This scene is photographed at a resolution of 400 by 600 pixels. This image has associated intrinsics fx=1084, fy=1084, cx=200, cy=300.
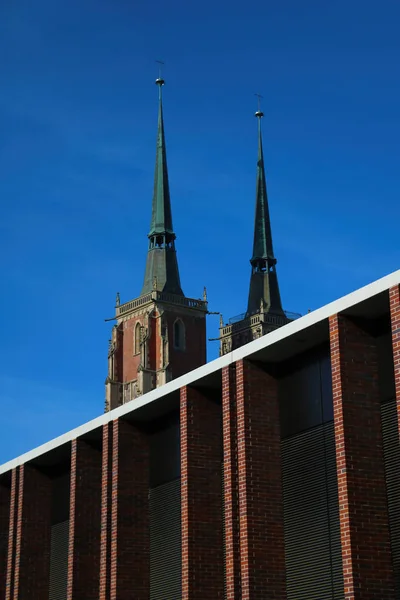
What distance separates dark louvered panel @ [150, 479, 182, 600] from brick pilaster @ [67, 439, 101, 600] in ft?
7.81

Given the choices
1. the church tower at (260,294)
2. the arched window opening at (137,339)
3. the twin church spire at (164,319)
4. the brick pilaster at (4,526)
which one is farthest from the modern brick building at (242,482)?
the church tower at (260,294)

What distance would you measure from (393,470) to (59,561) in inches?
597

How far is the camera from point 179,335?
4313 inches

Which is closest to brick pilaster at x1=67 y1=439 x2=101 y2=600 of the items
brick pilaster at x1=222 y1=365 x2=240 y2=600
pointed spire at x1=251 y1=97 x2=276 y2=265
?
brick pilaster at x1=222 y1=365 x2=240 y2=600

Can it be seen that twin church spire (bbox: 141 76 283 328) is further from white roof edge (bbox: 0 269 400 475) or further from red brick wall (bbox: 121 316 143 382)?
white roof edge (bbox: 0 269 400 475)

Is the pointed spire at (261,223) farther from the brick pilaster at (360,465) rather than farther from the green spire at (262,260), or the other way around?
the brick pilaster at (360,465)

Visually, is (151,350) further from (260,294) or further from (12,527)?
(12,527)

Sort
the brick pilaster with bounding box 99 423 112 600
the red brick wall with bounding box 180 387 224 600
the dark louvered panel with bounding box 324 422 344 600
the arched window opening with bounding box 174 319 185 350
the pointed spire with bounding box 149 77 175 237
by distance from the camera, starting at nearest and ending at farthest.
→ the dark louvered panel with bounding box 324 422 344 600, the red brick wall with bounding box 180 387 224 600, the brick pilaster with bounding box 99 423 112 600, the arched window opening with bounding box 174 319 185 350, the pointed spire with bounding box 149 77 175 237

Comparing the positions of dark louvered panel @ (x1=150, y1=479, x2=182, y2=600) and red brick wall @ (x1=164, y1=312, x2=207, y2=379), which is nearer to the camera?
dark louvered panel @ (x1=150, y1=479, x2=182, y2=600)

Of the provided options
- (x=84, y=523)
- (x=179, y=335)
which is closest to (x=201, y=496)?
(x=84, y=523)

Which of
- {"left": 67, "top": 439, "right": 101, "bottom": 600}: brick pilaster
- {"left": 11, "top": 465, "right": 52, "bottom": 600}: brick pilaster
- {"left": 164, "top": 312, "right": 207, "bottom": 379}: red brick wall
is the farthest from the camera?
{"left": 164, "top": 312, "right": 207, "bottom": 379}: red brick wall

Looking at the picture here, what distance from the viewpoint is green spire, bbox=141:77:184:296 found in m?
112

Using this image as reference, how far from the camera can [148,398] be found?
2762 centimetres

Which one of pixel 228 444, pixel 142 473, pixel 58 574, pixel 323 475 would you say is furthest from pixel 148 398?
pixel 58 574
